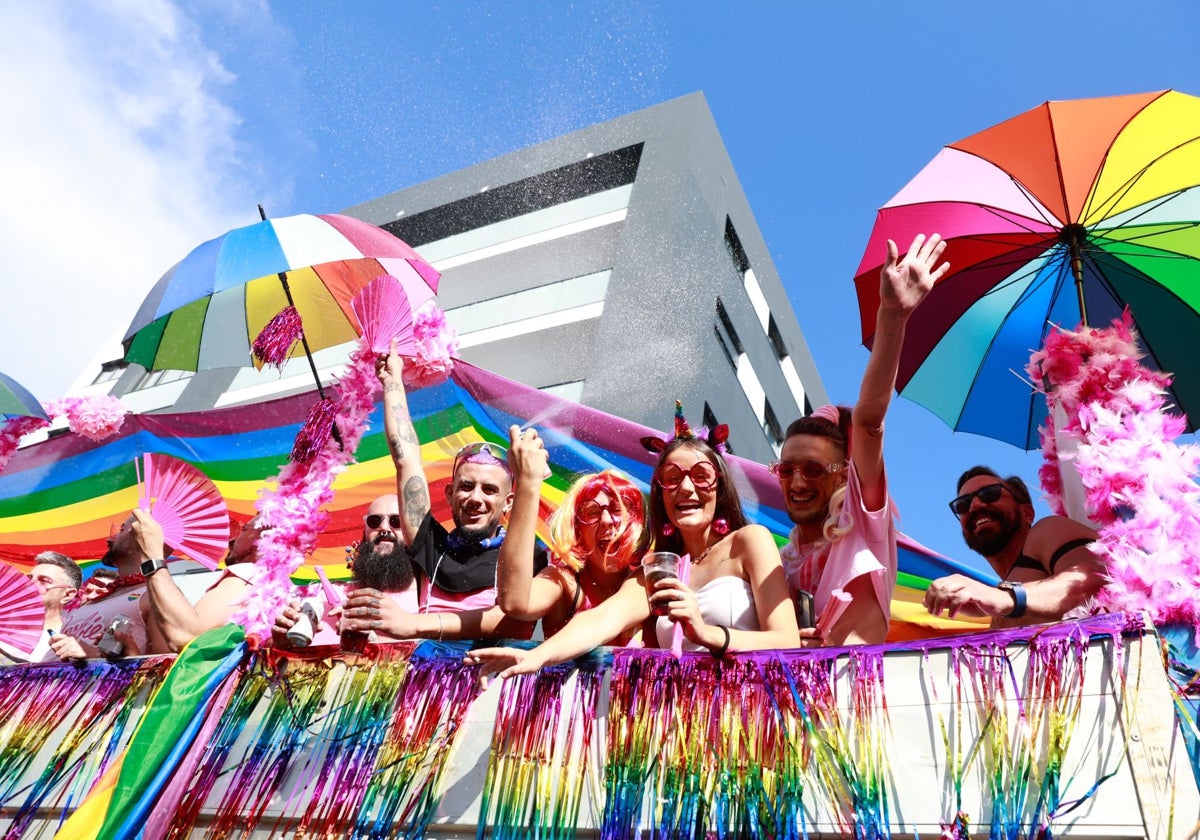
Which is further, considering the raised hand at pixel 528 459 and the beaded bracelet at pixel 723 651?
the raised hand at pixel 528 459

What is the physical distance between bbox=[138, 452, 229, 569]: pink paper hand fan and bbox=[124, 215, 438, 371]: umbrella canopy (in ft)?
2.02

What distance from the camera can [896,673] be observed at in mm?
1977

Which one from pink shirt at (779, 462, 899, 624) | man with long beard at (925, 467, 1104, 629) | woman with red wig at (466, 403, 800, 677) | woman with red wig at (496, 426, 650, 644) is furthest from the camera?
woman with red wig at (496, 426, 650, 644)

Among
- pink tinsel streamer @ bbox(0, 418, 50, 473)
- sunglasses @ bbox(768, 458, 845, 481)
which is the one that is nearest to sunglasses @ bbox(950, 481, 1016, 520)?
sunglasses @ bbox(768, 458, 845, 481)

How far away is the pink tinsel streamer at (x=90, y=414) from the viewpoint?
18.2ft

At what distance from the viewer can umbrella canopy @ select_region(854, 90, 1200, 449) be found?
312cm

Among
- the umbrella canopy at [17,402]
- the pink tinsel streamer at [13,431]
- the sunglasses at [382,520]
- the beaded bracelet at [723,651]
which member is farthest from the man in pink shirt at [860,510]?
the pink tinsel streamer at [13,431]

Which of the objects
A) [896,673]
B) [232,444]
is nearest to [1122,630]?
[896,673]

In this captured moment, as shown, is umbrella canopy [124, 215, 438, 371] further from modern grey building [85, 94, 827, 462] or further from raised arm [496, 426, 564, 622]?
modern grey building [85, 94, 827, 462]

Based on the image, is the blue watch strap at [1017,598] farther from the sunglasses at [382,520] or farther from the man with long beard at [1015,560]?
the sunglasses at [382,520]

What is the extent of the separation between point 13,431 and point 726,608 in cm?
500

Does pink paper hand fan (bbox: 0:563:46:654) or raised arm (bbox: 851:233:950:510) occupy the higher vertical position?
raised arm (bbox: 851:233:950:510)

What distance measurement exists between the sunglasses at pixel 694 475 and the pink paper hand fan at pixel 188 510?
204 cm

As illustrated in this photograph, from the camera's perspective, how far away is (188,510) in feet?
12.3
